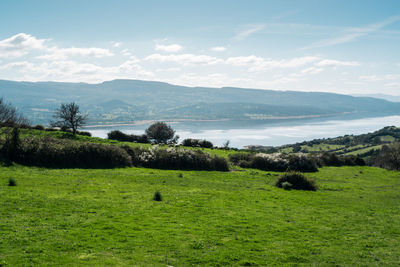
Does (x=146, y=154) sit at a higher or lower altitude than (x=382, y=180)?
higher

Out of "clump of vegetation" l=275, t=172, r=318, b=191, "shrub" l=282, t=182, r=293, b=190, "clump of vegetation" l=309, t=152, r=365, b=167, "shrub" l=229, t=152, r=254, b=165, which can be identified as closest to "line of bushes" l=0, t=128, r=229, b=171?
"shrub" l=229, t=152, r=254, b=165

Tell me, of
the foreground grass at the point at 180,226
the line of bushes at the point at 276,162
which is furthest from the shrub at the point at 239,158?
the foreground grass at the point at 180,226

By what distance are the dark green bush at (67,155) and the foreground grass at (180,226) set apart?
13.4 ft

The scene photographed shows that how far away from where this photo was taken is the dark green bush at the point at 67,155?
1052 inches

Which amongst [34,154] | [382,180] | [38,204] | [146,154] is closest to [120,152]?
[146,154]

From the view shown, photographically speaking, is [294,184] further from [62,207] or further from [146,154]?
[62,207]

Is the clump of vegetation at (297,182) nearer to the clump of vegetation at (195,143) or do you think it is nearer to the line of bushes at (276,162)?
the line of bushes at (276,162)

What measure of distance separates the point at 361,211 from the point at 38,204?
18978 millimetres

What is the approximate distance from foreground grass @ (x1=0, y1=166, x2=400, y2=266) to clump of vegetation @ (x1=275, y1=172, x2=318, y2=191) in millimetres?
4701

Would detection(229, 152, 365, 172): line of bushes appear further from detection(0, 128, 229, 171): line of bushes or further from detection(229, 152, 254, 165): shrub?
detection(0, 128, 229, 171): line of bushes

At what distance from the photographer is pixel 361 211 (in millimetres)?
18734

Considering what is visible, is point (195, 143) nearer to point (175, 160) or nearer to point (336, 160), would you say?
point (175, 160)

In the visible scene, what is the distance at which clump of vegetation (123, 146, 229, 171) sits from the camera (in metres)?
36.0

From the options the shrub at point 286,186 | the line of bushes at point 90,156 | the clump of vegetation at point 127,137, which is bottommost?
the shrub at point 286,186
